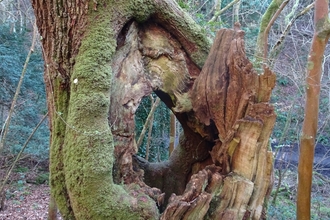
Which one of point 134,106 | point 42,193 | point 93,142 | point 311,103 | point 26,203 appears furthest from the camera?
point 42,193

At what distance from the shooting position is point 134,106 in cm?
254

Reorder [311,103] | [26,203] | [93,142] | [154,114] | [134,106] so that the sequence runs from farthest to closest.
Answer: [154,114] < [26,203] < [311,103] < [134,106] < [93,142]

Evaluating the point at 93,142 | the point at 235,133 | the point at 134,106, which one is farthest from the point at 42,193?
the point at 235,133

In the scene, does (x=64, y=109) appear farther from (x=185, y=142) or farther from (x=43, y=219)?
(x=43, y=219)

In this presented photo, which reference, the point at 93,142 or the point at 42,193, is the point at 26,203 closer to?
the point at 42,193

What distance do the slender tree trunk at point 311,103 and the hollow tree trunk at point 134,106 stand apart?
7.87ft

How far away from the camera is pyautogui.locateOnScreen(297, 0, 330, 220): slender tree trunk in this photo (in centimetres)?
449

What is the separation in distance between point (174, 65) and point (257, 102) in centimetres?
80

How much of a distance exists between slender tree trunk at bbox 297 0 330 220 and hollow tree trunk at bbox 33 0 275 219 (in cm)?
240

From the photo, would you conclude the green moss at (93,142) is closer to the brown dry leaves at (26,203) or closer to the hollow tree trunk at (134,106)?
the hollow tree trunk at (134,106)

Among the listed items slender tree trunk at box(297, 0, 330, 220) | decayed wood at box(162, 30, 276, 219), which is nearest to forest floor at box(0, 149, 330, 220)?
slender tree trunk at box(297, 0, 330, 220)

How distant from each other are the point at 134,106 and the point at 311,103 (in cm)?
319

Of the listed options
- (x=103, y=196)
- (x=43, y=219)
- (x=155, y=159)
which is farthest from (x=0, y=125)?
(x=103, y=196)

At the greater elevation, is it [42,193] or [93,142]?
[93,142]
